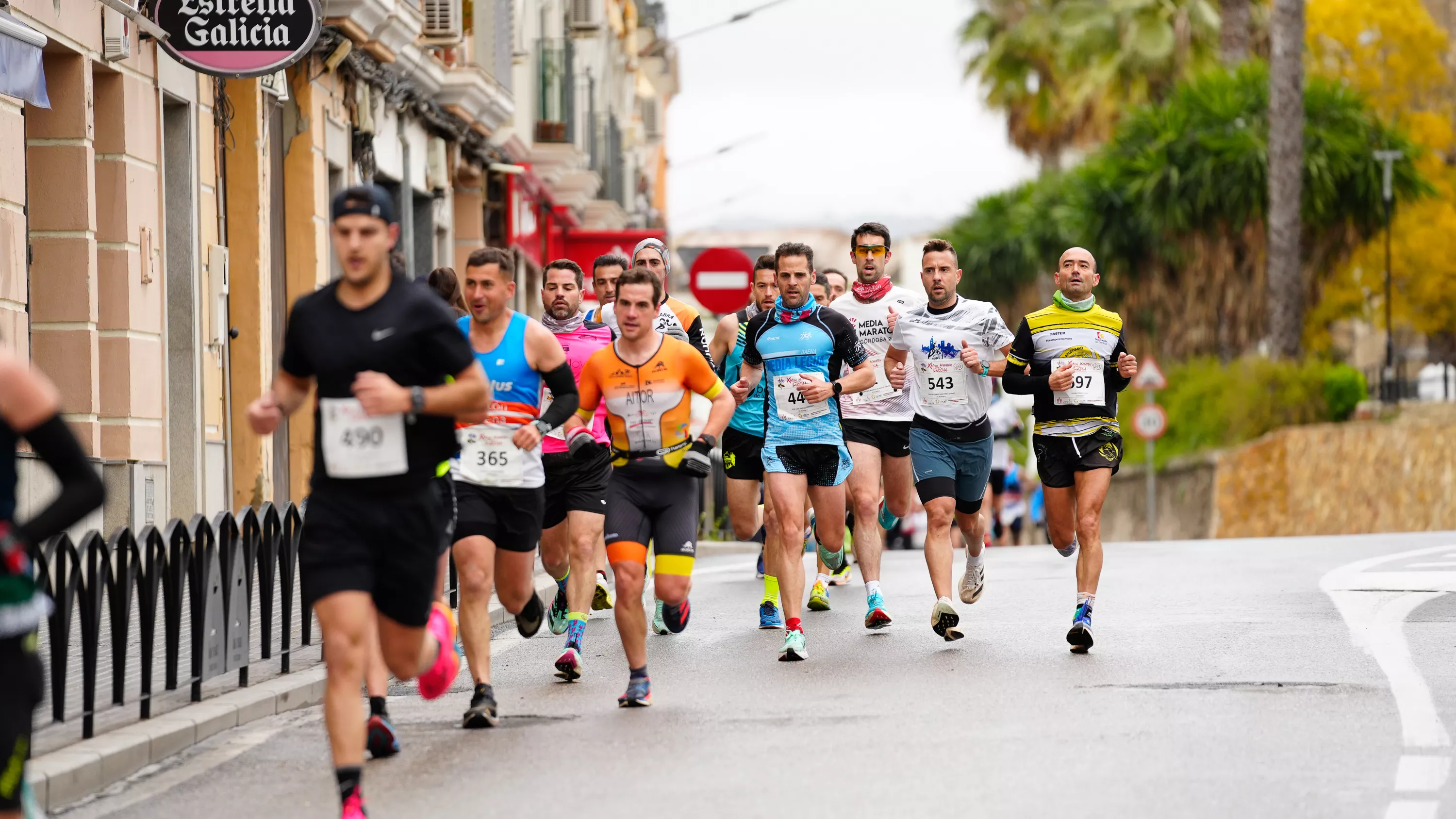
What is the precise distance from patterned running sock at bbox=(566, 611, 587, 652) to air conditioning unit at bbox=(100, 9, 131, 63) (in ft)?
20.5

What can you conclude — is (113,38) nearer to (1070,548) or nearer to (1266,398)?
(1070,548)

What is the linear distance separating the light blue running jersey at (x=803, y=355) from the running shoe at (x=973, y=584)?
147 cm

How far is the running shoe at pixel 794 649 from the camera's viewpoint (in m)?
11.1

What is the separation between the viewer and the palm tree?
36062 millimetres

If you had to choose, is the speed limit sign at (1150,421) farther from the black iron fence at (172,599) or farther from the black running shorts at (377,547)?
the black running shorts at (377,547)

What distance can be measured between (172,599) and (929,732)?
2.95 m

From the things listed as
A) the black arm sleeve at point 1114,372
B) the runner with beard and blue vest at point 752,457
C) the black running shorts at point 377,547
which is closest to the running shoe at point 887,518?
the runner with beard and blue vest at point 752,457

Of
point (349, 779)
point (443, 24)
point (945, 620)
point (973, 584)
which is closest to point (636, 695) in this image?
point (945, 620)

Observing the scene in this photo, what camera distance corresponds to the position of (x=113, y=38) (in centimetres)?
1530

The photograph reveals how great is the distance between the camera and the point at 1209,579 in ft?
53.9

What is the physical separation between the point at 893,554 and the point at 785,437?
10.7 metres

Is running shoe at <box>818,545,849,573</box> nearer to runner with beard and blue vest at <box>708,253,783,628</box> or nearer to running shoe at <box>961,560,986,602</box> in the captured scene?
runner with beard and blue vest at <box>708,253,783,628</box>

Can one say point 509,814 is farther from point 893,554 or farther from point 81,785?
point 893,554

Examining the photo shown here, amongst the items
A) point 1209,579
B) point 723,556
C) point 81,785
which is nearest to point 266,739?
point 81,785
